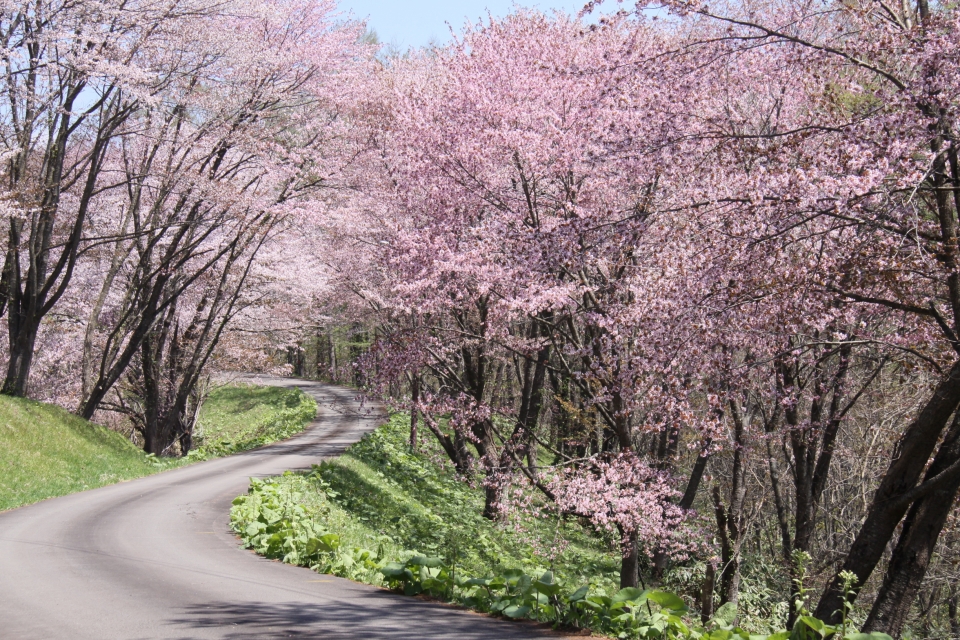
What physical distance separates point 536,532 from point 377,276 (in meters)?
7.30

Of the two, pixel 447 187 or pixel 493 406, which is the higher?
pixel 447 187

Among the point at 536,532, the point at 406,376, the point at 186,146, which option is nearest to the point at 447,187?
the point at 406,376

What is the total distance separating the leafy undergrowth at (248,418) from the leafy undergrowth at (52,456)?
4609mm

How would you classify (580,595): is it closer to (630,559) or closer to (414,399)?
(630,559)

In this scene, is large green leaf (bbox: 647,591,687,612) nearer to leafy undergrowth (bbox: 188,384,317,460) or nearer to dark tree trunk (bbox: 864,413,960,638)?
dark tree trunk (bbox: 864,413,960,638)

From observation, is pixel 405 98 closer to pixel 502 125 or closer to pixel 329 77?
pixel 502 125

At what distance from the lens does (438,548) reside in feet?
45.4

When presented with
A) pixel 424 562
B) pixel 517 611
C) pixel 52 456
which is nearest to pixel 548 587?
pixel 517 611

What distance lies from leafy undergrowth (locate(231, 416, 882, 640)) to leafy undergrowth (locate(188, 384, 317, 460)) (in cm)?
669

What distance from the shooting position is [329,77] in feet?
73.5

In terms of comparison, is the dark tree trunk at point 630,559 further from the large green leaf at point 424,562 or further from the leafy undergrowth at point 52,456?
the leafy undergrowth at point 52,456


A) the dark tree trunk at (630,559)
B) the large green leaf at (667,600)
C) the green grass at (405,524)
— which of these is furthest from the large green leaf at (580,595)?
the dark tree trunk at (630,559)

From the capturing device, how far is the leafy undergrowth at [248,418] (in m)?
31.2

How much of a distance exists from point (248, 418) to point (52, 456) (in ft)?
88.9
